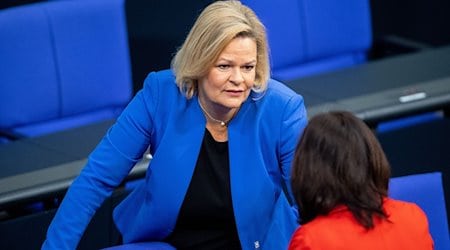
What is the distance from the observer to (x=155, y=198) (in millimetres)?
3074

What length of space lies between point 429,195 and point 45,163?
133cm

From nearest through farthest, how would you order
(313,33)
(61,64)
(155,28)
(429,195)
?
(429,195)
(61,64)
(313,33)
(155,28)

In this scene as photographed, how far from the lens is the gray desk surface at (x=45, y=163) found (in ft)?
11.7

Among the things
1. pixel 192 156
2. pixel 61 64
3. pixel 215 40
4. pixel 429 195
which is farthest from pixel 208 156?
pixel 61 64

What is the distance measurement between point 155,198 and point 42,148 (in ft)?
3.38

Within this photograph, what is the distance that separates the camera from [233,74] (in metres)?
2.96

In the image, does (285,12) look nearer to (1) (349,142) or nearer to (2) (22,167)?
(2) (22,167)

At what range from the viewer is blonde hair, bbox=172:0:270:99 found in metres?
2.92

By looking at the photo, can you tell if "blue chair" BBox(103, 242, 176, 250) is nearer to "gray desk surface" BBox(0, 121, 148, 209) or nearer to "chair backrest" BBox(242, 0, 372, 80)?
"gray desk surface" BBox(0, 121, 148, 209)

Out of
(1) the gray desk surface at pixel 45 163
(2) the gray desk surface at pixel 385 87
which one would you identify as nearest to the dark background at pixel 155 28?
(2) the gray desk surface at pixel 385 87

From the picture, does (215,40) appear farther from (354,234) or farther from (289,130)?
(354,234)

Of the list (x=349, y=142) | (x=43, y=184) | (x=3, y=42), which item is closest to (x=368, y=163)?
(x=349, y=142)

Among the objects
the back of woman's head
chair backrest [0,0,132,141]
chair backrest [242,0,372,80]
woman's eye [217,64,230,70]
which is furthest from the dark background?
the back of woman's head

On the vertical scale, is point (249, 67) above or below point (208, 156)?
above
